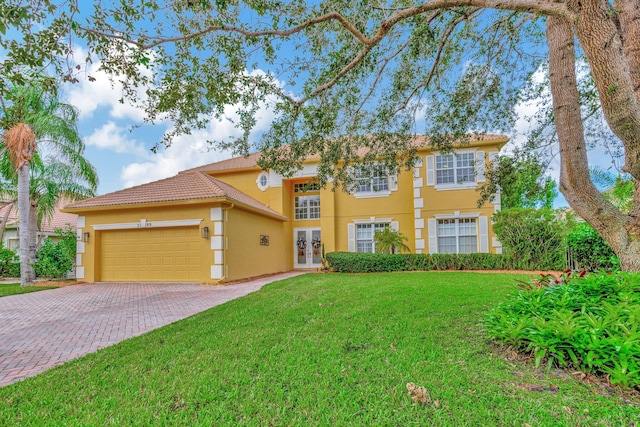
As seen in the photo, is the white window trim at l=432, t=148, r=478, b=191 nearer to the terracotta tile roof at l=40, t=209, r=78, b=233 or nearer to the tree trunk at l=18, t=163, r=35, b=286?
the tree trunk at l=18, t=163, r=35, b=286

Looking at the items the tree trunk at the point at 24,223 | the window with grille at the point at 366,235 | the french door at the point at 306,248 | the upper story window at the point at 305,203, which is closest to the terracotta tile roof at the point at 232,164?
the upper story window at the point at 305,203

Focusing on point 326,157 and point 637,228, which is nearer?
point 637,228

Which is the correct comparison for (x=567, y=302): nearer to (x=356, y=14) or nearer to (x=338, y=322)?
(x=338, y=322)

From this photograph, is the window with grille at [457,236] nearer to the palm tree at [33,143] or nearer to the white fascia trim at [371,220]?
the white fascia trim at [371,220]

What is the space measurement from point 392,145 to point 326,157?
2.26m

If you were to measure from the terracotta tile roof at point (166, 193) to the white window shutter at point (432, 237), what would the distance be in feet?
26.0

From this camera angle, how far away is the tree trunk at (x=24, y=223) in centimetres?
1195

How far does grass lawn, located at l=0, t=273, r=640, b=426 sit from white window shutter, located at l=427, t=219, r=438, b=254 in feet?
32.9

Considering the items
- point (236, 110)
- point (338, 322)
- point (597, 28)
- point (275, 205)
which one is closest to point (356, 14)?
point (236, 110)

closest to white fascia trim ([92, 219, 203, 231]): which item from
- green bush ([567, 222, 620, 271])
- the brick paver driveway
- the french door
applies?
the brick paver driveway

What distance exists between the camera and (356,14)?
611 centimetres

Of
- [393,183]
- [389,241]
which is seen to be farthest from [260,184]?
[389,241]

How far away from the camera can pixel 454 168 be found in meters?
15.1

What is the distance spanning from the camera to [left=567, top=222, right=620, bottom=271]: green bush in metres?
10.4
